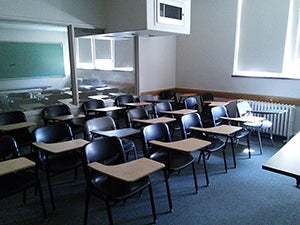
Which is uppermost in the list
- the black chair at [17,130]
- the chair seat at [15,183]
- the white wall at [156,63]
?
the white wall at [156,63]

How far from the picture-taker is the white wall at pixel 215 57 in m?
4.99

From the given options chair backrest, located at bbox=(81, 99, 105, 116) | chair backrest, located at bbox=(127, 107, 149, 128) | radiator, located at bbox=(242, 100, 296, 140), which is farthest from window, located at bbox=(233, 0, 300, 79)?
chair backrest, located at bbox=(81, 99, 105, 116)

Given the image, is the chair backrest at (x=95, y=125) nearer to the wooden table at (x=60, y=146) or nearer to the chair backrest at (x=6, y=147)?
the wooden table at (x=60, y=146)

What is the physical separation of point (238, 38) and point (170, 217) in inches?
161

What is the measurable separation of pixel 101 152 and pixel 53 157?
2.59ft

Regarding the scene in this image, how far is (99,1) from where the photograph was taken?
461 centimetres

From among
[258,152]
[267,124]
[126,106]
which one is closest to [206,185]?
[258,152]

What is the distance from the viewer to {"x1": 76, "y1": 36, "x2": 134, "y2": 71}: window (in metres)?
4.77

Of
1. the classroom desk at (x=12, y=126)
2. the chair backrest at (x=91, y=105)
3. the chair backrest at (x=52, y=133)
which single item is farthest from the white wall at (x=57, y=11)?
the chair backrest at (x=52, y=133)

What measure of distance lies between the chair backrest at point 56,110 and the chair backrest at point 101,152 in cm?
193

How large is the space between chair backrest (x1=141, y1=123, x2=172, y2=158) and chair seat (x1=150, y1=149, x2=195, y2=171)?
0.08 meters

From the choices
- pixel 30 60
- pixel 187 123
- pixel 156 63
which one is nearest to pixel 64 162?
pixel 187 123

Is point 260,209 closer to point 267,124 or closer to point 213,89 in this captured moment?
point 267,124

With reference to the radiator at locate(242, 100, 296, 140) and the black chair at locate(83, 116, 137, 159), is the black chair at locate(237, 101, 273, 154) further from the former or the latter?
the black chair at locate(83, 116, 137, 159)
